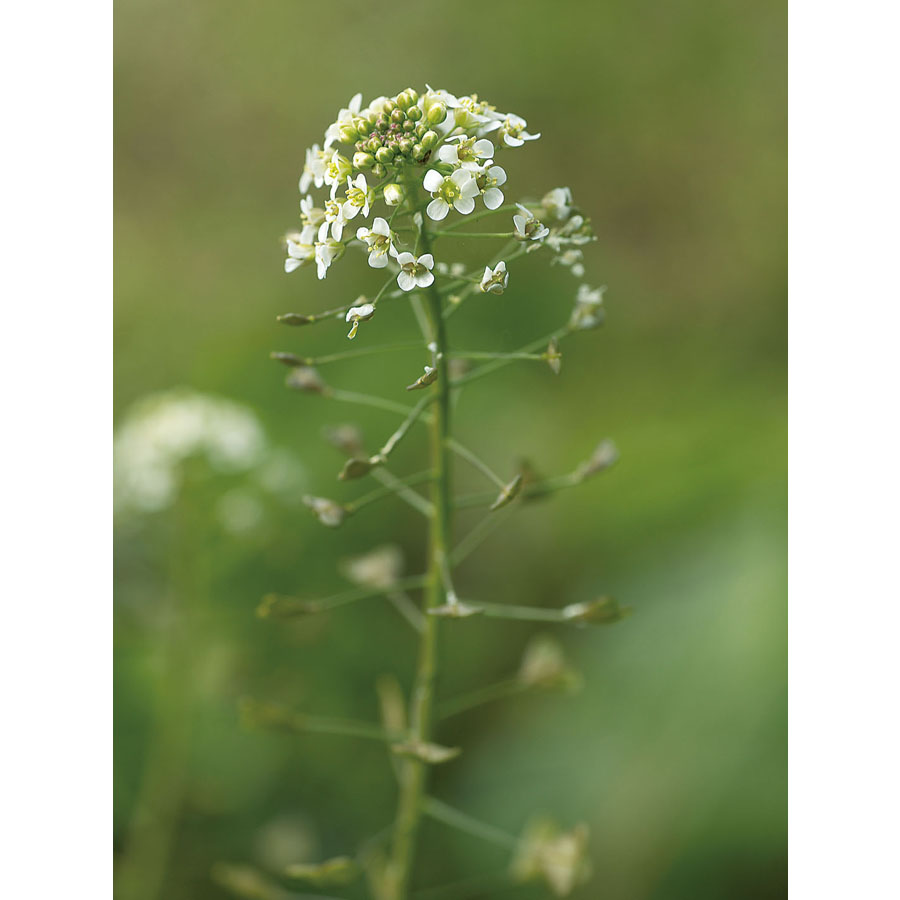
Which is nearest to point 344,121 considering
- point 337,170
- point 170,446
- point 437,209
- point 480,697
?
point 337,170

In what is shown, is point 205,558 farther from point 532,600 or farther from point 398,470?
point 532,600

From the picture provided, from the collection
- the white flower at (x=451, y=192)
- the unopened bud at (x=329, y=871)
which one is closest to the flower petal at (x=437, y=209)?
the white flower at (x=451, y=192)

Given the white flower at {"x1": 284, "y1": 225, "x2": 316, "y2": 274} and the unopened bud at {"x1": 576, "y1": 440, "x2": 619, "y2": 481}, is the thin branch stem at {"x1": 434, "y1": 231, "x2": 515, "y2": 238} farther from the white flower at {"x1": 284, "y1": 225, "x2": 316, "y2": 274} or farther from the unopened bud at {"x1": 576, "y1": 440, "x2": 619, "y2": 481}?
the unopened bud at {"x1": 576, "y1": 440, "x2": 619, "y2": 481}

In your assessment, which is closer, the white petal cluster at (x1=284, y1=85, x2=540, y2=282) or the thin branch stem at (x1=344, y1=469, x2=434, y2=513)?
the white petal cluster at (x1=284, y1=85, x2=540, y2=282)

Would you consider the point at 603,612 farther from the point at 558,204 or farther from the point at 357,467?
the point at 558,204

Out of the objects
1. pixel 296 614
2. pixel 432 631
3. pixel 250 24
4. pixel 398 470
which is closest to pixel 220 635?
pixel 398 470

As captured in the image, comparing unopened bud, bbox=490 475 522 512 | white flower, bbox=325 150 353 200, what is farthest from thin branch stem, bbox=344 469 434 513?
white flower, bbox=325 150 353 200

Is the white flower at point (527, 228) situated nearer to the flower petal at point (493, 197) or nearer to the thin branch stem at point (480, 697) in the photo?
the flower petal at point (493, 197)
